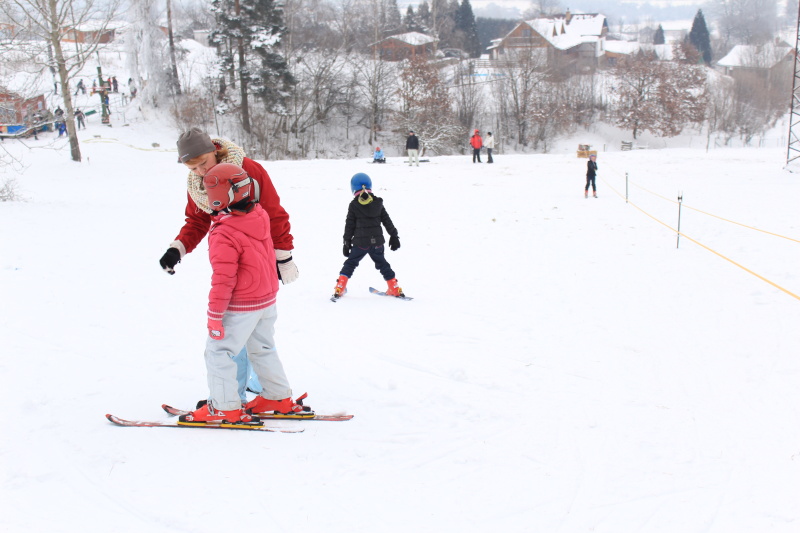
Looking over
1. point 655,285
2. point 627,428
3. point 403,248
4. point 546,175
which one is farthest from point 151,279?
point 546,175

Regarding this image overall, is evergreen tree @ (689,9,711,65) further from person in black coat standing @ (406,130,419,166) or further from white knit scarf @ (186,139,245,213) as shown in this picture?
white knit scarf @ (186,139,245,213)

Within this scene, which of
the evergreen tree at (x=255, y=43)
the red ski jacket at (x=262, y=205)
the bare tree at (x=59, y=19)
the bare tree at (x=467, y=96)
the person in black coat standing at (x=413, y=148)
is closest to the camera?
the red ski jacket at (x=262, y=205)

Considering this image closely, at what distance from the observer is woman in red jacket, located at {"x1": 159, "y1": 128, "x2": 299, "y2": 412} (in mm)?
3651

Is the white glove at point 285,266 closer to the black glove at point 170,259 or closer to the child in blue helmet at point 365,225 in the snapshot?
the black glove at point 170,259

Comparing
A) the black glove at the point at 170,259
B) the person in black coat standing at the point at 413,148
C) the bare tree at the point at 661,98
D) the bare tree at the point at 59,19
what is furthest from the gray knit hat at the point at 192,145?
the bare tree at the point at 661,98

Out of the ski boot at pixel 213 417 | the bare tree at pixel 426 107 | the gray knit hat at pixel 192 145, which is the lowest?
the ski boot at pixel 213 417

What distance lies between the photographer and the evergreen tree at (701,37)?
262 feet

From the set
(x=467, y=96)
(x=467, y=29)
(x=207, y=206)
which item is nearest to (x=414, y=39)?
(x=467, y=96)

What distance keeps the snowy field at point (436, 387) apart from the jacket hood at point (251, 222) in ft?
4.63

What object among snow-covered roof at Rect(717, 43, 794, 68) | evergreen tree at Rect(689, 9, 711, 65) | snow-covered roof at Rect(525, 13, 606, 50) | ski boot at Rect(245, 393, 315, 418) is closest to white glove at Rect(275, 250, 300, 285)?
ski boot at Rect(245, 393, 315, 418)

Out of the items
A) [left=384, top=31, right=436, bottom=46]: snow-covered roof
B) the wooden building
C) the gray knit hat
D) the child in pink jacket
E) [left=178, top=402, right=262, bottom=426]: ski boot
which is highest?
[left=384, top=31, right=436, bottom=46]: snow-covered roof

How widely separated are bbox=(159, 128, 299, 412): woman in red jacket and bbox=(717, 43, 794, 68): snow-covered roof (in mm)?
73485

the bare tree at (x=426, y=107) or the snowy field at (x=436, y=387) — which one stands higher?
the bare tree at (x=426, y=107)

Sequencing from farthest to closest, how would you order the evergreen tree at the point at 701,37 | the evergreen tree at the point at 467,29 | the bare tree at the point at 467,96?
1. the evergreen tree at the point at 701,37
2. the evergreen tree at the point at 467,29
3. the bare tree at the point at 467,96
